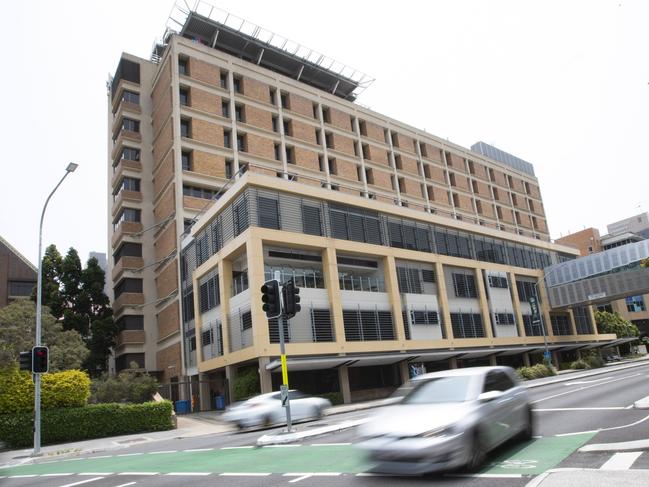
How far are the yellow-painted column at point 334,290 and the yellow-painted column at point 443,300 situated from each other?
10.5 meters

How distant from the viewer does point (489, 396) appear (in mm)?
8117

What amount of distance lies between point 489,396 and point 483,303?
37035mm

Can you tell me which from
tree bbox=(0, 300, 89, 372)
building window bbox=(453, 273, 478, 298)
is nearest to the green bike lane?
tree bbox=(0, 300, 89, 372)

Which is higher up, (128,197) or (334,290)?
(128,197)

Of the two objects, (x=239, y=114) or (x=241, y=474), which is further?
(x=239, y=114)

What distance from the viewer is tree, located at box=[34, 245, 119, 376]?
136ft

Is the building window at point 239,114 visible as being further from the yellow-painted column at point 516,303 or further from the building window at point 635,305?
the building window at point 635,305

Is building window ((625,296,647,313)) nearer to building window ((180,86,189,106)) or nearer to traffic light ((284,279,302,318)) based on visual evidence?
building window ((180,86,189,106))

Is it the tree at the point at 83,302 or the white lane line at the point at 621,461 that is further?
the tree at the point at 83,302

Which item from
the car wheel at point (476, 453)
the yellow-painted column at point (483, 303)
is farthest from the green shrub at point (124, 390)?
the yellow-painted column at point (483, 303)

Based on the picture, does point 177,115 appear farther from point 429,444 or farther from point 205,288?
point 429,444

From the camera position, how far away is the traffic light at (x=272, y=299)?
1470 cm

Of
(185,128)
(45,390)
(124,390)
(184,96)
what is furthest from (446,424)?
(184,96)

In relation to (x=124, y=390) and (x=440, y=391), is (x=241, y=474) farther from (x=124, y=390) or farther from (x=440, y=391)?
(x=124, y=390)
